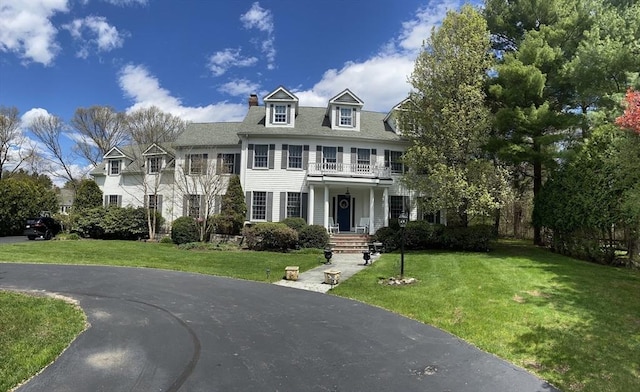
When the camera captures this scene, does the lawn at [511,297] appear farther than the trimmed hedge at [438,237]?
No

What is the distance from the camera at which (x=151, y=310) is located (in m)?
8.24

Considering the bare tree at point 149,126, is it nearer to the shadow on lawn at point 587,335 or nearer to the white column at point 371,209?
the white column at point 371,209

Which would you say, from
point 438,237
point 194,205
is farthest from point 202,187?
point 438,237

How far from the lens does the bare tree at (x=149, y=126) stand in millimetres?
44094

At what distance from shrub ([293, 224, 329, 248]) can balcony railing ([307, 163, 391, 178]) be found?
394cm

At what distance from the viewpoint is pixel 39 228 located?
24.4 meters

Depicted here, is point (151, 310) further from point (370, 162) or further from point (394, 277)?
point (370, 162)

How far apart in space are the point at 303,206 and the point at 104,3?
13.5 meters

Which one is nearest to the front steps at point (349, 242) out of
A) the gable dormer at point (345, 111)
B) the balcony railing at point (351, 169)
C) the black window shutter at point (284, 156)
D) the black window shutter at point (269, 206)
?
the balcony railing at point (351, 169)

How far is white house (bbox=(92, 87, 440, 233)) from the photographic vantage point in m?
22.7

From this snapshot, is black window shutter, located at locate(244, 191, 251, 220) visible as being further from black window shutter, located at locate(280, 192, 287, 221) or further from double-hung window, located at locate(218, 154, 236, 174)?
double-hung window, located at locate(218, 154, 236, 174)

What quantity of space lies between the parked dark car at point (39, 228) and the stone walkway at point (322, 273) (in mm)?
19580

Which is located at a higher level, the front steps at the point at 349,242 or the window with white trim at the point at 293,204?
the window with white trim at the point at 293,204

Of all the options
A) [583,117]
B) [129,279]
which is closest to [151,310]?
[129,279]
